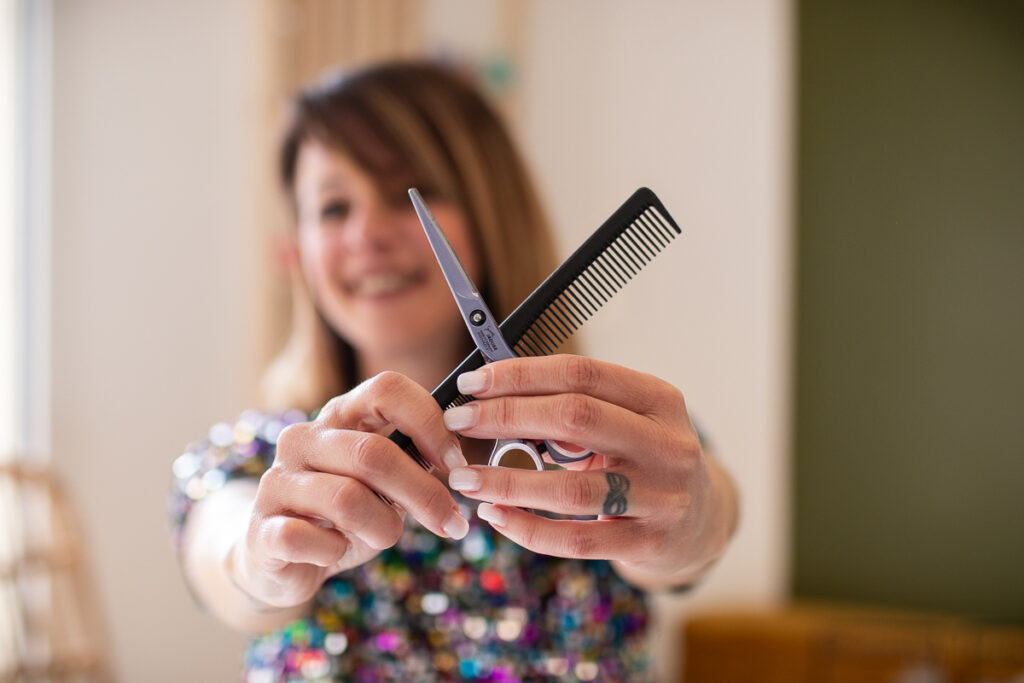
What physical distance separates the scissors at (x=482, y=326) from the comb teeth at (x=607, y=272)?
0.01 meters

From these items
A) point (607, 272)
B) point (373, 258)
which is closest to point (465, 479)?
point (607, 272)

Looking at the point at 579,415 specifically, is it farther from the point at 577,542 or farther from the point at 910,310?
the point at 910,310

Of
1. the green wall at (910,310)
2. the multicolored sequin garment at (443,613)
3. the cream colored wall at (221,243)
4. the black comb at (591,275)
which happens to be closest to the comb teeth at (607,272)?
the black comb at (591,275)

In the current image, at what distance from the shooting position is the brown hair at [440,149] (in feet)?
2.16

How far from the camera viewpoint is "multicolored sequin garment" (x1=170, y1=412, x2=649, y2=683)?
71cm

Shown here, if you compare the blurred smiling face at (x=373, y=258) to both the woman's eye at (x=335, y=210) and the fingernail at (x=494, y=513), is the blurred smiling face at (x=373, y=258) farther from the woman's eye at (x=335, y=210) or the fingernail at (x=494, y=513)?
the fingernail at (x=494, y=513)

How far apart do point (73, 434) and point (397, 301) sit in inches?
47.5

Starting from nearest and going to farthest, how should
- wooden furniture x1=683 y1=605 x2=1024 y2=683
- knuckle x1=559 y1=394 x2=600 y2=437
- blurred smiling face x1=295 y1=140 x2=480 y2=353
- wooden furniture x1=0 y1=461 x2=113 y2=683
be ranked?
knuckle x1=559 y1=394 x2=600 y2=437, blurred smiling face x1=295 y1=140 x2=480 y2=353, wooden furniture x1=0 y1=461 x2=113 y2=683, wooden furniture x1=683 y1=605 x2=1024 y2=683

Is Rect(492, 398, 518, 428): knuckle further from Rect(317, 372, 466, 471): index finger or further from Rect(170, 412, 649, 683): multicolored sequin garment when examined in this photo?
Rect(170, 412, 649, 683): multicolored sequin garment

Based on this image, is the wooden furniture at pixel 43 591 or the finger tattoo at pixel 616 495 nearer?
the finger tattoo at pixel 616 495

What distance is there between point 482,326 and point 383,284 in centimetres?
28

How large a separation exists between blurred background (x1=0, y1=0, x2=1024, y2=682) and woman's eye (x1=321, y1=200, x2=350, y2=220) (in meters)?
0.70

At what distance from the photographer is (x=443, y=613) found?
74cm

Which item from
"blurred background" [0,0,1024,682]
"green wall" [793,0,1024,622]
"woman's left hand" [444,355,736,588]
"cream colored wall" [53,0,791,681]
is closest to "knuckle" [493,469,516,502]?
"woman's left hand" [444,355,736,588]
